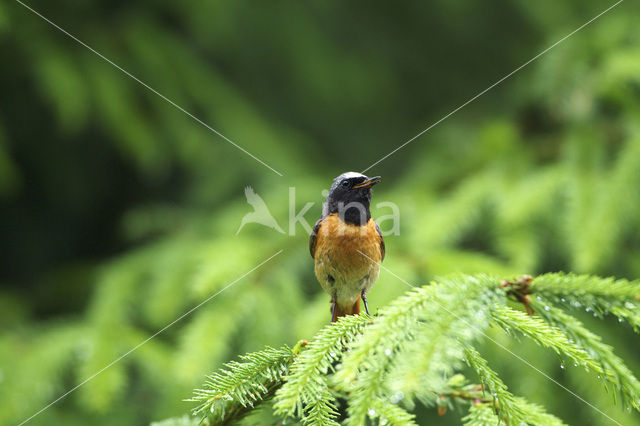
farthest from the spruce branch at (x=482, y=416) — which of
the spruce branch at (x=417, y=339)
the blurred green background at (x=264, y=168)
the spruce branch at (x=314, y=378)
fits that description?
the blurred green background at (x=264, y=168)

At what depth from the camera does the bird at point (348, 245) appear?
102 inches

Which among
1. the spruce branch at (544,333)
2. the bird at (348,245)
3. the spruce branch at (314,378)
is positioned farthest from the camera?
the bird at (348,245)

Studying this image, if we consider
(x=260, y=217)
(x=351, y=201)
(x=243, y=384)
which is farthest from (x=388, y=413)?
(x=260, y=217)

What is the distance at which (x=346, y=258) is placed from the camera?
8.49 feet

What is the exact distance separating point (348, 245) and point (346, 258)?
0.07 meters

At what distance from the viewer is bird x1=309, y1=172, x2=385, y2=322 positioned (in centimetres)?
259

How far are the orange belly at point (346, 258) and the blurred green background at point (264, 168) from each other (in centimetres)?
21

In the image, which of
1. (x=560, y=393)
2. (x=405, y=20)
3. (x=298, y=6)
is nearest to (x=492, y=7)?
(x=405, y=20)

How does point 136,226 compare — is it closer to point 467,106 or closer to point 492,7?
point 467,106

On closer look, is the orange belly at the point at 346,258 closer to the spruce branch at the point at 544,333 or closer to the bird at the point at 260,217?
the bird at the point at 260,217

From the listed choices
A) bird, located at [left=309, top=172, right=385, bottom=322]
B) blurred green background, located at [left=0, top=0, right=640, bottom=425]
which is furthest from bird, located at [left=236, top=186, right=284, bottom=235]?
bird, located at [left=309, top=172, right=385, bottom=322]

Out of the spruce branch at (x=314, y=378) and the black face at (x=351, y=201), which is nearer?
the spruce branch at (x=314, y=378)

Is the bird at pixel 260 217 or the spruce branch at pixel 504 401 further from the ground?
the bird at pixel 260 217

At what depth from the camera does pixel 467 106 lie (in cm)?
544
